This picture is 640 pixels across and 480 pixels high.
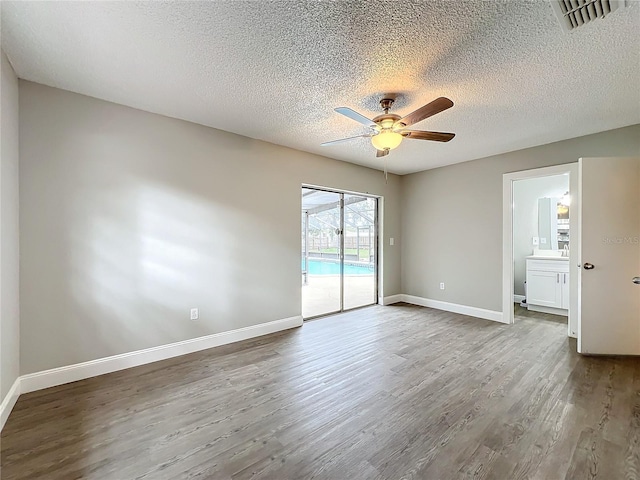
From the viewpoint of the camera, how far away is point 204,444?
70.1 inches

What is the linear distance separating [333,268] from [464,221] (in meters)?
2.38

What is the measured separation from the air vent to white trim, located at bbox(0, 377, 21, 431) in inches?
164

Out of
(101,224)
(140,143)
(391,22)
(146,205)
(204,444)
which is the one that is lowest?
(204,444)

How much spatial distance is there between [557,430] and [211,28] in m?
3.44

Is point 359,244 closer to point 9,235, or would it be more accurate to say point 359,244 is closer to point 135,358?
point 135,358

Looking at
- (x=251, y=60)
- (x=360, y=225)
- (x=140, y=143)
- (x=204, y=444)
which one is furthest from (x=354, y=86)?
(x=360, y=225)

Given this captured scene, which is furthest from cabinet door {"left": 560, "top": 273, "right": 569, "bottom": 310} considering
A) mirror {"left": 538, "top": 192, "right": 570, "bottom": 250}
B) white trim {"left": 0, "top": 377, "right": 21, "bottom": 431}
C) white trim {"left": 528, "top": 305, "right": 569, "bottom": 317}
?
white trim {"left": 0, "top": 377, "right": 21, "bottom": 431}

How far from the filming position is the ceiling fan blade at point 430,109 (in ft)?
6.83

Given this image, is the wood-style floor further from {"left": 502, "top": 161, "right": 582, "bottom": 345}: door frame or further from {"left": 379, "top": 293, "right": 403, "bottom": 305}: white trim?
{"left": 379, "top": 293, "right": 403, "bottom": 305}: white trim

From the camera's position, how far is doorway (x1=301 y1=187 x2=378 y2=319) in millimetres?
4727

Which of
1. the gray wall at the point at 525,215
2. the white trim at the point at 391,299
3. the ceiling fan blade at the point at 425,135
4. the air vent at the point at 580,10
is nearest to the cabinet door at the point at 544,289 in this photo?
the gray wall at the point at 525,215

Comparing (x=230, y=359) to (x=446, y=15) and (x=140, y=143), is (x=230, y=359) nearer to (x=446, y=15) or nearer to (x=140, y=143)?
(x=140, y=143)

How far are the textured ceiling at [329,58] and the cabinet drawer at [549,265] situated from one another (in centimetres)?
236

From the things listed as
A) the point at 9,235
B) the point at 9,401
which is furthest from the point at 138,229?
the point at 9,401
